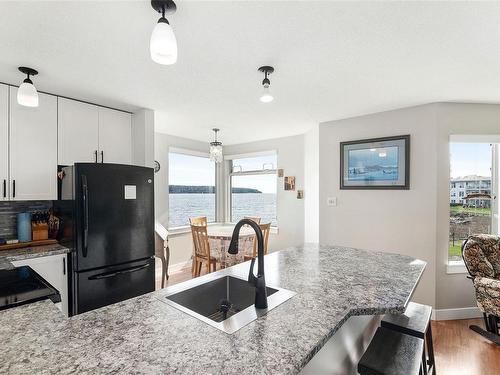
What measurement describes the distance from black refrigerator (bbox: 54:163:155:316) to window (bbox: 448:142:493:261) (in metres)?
3.51

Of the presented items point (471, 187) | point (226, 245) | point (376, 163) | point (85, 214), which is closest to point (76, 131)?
point (85, 214)

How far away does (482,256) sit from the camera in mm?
2551

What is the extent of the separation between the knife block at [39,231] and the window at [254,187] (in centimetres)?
333

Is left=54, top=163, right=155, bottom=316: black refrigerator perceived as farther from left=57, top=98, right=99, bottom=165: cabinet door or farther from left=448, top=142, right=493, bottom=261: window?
left=448, top=142, right=493, bottom=261: window

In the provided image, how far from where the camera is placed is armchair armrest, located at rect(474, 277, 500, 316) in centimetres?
231

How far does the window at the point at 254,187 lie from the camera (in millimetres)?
4938

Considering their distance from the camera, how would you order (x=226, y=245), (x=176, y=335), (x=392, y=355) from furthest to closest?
1. (x=226, y=245)
2. (x=392, y=355)
3. (x=176, y=335)

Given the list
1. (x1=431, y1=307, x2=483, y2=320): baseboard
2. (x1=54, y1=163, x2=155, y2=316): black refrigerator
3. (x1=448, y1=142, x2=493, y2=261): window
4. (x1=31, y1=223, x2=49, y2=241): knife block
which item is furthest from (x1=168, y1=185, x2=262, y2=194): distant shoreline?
(x1=431, y1=307, x2=483, y2=320): baseboard

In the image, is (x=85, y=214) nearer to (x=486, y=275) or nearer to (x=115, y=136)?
(x=115, y=136)

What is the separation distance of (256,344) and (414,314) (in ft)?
4.44

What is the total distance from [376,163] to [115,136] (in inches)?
121

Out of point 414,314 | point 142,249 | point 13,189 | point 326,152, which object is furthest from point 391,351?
point 13,189

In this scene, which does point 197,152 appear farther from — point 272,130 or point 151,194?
point 151,194

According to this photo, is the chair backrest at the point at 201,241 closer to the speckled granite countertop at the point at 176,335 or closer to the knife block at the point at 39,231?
the knife block at the point at 39,231
